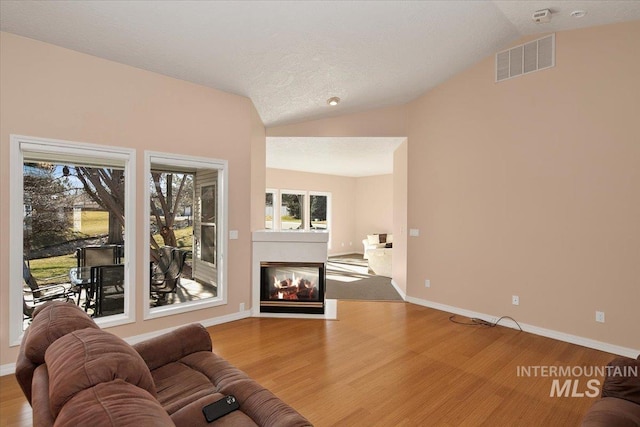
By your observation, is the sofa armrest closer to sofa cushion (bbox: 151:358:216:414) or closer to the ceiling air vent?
sofa cushion (bbox: 151:358:216:414)

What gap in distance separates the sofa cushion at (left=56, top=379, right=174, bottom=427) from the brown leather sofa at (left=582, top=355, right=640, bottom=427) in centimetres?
190

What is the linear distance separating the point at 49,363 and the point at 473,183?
4718mm

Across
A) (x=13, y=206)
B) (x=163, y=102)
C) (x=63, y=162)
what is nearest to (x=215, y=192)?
(x=163, y=102)

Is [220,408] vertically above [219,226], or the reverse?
[219,226]

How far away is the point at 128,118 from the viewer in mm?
3494

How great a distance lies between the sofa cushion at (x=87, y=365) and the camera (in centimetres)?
95

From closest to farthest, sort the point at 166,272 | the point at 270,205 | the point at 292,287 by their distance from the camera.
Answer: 1. the point at 166,272
2. the point at 292,287
3. the point at 270,205

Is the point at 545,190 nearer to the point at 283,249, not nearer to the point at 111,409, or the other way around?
the point at 283,249

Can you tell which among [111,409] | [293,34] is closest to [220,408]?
[111,409]

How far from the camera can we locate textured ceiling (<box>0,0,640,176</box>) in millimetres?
2719

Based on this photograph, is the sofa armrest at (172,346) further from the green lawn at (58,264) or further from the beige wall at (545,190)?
the beige wall at (545,190)

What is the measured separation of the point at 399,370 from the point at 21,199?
3.72 metres

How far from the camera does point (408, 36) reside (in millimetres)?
3525

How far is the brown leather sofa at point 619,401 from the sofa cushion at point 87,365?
201cm
